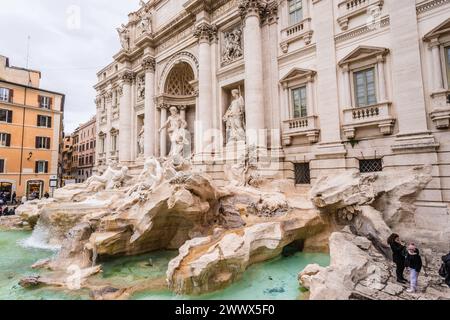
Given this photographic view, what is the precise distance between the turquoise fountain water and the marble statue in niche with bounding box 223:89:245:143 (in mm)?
6533

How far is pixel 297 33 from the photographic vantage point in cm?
1105

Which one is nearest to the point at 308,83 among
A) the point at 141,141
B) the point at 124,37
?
the point at 141,141

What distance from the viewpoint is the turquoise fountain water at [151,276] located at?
4.95m

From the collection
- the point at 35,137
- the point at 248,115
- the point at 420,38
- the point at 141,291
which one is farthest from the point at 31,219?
the point at 420,38

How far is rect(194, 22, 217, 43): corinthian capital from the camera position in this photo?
551 inches

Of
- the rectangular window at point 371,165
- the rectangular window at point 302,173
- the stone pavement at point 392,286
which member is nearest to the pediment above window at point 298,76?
the rectangular window at point 302,173

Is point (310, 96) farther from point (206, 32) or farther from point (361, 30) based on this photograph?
point (206, 32)

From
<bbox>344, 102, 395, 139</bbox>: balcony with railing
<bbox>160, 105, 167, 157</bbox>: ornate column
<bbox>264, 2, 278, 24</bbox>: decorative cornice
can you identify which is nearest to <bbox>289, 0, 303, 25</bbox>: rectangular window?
<bbox>264, 2, 278, 24</bbox>: decorative cornice

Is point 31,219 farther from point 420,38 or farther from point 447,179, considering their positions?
point 420,38

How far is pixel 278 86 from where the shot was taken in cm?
1177

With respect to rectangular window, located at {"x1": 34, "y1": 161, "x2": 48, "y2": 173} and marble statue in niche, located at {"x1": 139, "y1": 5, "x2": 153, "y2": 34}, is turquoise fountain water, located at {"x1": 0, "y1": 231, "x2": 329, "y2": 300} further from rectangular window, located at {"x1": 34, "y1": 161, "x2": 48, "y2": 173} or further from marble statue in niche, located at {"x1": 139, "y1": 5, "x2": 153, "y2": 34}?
rectangular window, located at {"x1": 34, "y1": 161, "x2": 48, "y2": 173}

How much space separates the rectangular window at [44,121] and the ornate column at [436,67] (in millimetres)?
28600

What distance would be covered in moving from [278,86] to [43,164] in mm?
23141

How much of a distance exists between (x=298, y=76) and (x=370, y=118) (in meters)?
3.58
